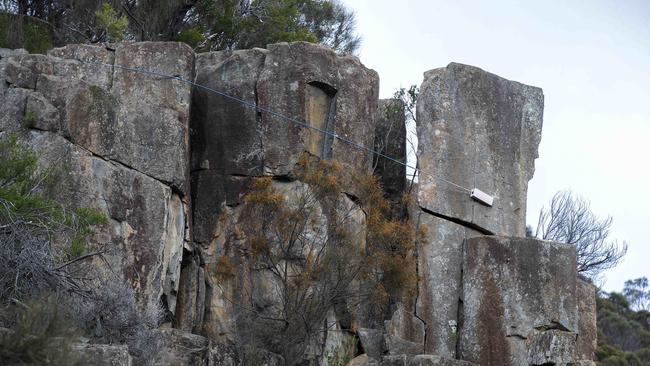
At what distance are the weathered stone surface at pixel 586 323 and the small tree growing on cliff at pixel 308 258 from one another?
2623mm

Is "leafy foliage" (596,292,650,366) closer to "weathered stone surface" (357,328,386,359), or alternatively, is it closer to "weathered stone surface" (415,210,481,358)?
"weathered stone surface" (415,210,481,358)

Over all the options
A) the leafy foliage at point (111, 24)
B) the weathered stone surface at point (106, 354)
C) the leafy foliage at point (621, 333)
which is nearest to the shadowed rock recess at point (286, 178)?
the leafy foliage at point (111, 24)

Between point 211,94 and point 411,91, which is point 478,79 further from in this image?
point 211,94

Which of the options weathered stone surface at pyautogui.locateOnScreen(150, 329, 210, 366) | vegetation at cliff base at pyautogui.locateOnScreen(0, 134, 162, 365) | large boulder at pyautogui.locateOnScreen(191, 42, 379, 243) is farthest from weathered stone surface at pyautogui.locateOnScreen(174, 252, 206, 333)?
weathered stone surface at pyautogui.locateOnScreen(150, 329, 210, 366)

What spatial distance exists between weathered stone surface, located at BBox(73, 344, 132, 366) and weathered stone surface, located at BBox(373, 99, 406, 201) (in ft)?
31.8

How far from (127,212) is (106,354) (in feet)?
20.6

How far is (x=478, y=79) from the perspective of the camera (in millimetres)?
22406

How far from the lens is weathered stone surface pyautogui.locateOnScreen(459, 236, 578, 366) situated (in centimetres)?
2039

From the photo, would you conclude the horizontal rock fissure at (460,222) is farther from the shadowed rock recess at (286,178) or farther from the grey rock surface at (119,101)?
the grey rock surface at (119,101)

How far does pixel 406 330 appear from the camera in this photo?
67.7 feet

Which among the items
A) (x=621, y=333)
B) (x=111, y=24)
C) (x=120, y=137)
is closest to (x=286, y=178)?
(x=120, y=137)

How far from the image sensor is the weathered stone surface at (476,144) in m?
21.6

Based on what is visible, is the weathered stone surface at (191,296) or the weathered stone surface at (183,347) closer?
the weathered stone surface at (183,347)

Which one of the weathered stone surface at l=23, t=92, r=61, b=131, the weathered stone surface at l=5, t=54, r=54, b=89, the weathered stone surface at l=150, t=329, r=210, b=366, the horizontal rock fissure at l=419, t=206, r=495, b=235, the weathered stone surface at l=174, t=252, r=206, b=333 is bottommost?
the weathered stone surface at l=150, t=329, r=210, b=366
